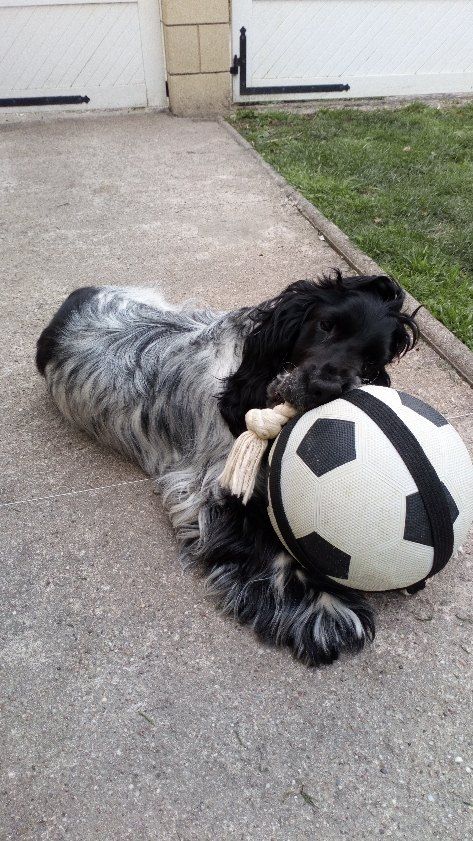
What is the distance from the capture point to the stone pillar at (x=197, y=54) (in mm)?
8523

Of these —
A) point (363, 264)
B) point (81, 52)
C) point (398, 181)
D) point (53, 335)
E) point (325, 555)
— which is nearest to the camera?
Answer: point (325, 555)

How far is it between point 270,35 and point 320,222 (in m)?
4.85

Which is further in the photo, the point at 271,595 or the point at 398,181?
the point at 398,181

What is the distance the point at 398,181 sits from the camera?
6.55 m

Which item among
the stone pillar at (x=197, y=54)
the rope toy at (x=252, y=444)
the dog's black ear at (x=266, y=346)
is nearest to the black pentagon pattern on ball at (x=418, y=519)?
the rope toy at (x=252, y=444)

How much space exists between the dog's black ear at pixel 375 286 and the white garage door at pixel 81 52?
8072mm

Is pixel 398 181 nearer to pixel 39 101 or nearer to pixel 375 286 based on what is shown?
pixel 375 286

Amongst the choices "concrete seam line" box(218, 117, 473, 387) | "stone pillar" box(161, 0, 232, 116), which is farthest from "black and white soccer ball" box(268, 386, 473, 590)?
"stone pillar" box(161, 0, 232, 116)

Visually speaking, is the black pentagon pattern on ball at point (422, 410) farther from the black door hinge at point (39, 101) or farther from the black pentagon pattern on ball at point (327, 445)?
the black door hinge at point (39, 101)

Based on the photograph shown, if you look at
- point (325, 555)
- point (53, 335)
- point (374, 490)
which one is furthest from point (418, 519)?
point (53, 335)

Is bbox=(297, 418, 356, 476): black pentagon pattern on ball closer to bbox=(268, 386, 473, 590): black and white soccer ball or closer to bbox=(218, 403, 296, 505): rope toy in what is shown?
bbox=(268, 386, 473, 590): black and white soccer ball

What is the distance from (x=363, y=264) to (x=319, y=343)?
2.81 meters

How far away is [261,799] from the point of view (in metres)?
2.04

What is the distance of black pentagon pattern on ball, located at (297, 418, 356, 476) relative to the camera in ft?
7.29
